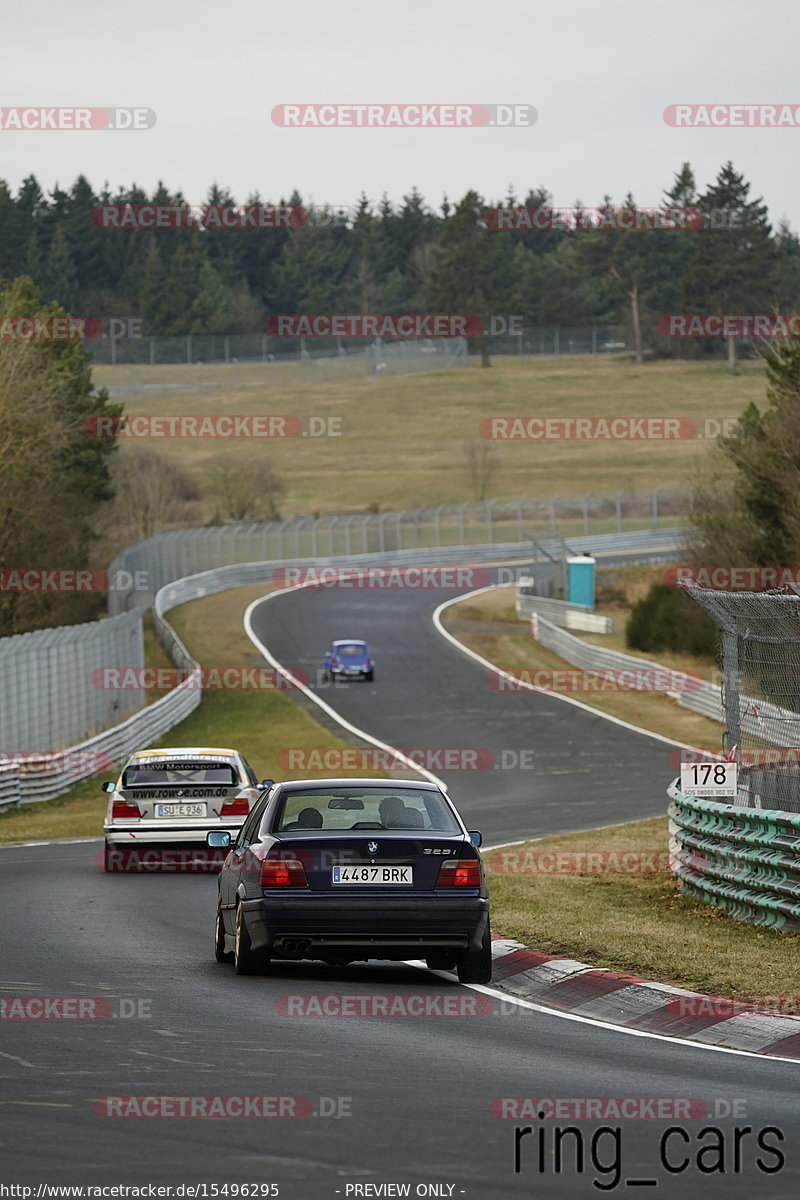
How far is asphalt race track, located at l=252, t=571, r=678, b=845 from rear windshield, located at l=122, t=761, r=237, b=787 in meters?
5.03

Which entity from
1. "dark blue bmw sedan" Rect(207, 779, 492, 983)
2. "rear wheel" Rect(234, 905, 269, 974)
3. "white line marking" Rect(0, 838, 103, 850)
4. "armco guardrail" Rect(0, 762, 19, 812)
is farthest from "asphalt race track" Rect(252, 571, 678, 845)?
"dark blue bmw sedan" Rect(207, 779, 492, 983)

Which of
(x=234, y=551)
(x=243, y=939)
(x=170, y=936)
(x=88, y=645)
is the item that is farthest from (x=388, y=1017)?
(x=234, y=551)

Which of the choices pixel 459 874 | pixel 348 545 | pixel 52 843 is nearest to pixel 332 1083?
pixel 459 874

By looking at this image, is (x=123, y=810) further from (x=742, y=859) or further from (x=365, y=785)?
(x=365, y=785)

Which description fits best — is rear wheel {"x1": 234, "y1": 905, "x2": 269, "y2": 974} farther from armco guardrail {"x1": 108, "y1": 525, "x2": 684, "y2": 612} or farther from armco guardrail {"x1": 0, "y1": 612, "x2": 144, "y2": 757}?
armco guardrail {"x1": 108, "y1": 525, "x2": 684, "y2": 612}

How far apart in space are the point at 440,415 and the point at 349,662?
90695 mm

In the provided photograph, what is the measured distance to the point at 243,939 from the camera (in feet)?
38.1

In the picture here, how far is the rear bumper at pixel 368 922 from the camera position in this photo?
36.9 feet

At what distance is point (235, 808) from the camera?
822 inches

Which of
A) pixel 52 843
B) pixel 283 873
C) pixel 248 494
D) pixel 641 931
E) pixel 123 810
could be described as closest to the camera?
pixel 283 873

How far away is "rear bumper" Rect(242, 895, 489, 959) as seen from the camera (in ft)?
A: 36.9

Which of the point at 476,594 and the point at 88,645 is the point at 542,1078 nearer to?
the point at 88,645

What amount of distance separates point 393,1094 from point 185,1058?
125cm

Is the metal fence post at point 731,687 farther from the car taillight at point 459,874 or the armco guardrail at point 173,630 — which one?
the armco guardrail at point 173,630
